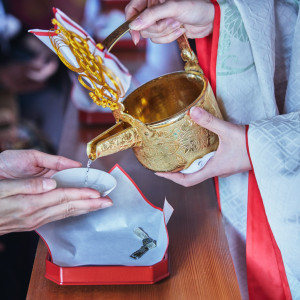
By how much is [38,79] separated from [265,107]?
229 cm

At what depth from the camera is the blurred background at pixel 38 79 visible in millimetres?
1443

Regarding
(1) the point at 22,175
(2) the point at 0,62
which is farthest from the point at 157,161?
(2) the point at 0,62

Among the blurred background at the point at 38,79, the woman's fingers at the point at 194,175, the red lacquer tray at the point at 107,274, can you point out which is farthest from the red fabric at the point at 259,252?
the blurred background at the point at 38,79

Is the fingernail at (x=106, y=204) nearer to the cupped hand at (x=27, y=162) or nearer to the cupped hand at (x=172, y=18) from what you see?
the cupped hand at (x=27, y=162)

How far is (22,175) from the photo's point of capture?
93 centimetres

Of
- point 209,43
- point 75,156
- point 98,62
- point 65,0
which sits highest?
point 98,62

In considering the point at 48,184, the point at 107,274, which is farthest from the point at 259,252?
the point at 48,184

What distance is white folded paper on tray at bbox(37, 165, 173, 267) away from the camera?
764 millimetres

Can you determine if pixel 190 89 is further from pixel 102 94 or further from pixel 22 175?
pixel 22 175

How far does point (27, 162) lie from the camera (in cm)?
92

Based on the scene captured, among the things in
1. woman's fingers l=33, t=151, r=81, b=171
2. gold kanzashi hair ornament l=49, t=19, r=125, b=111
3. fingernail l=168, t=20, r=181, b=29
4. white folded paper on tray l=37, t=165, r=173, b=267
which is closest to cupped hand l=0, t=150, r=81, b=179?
woman's fingers l=33, t=151, r=81, b=171

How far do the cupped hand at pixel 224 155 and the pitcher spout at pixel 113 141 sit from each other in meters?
0.11

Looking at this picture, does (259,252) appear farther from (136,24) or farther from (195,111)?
(136,24)

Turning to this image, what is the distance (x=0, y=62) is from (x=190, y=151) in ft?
8.00
